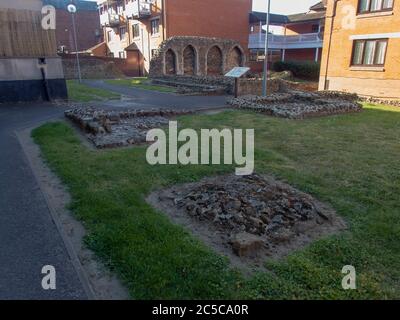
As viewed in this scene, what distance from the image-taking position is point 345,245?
4383mm

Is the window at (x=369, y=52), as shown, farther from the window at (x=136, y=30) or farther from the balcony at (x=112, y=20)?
the balcony at (x=112, y=20)

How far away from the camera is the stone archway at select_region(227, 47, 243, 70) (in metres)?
40.8

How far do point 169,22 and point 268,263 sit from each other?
3731 centimetres

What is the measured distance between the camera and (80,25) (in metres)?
56.6

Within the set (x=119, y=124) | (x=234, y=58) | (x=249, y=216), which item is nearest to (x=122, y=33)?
(x=234, y=58)

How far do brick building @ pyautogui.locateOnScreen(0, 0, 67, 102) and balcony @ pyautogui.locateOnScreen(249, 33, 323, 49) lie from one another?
3061cm

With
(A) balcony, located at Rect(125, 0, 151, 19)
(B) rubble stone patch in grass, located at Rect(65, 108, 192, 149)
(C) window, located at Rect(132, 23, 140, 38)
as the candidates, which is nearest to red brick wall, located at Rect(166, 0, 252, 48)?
(A) balcony, located at Rect(125, 0, 151, 19)

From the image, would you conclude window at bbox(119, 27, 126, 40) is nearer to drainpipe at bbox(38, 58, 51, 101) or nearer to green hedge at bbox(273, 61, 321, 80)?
green hedge at bbox(273, 61, 321, 80)

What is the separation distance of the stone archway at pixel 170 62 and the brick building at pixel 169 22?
2318 millimetres

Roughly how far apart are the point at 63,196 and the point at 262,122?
9.18 meters

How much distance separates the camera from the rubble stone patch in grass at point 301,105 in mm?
14431

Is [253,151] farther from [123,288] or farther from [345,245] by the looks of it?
[123,288]

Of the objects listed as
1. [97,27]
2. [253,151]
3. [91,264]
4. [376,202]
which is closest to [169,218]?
[91,264]

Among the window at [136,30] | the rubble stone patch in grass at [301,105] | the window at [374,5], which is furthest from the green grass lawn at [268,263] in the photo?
the window at [136,30]
